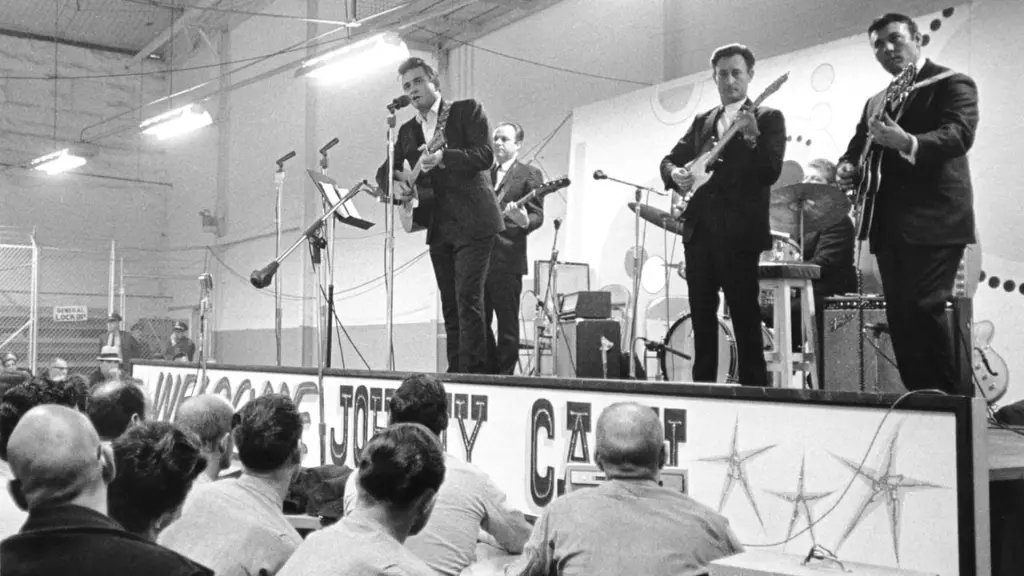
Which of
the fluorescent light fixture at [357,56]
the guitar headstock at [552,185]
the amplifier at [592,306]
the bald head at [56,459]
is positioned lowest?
the bald head at [56,459]

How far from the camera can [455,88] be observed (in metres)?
13.1

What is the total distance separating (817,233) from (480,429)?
3.18 metres

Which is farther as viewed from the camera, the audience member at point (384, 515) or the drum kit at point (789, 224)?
the drum kit at point (789, 224)

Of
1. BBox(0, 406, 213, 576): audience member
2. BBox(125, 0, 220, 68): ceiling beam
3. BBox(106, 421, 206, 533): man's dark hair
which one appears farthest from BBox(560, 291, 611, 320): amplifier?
BBox(125, 0, 220, 68): ceiling beam

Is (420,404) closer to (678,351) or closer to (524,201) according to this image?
(524,201)

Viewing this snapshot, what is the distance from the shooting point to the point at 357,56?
9195mm

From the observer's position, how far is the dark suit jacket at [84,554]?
5.22 ft

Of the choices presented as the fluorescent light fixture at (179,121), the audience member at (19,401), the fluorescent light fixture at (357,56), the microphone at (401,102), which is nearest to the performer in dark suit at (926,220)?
the microphone at (401,102)

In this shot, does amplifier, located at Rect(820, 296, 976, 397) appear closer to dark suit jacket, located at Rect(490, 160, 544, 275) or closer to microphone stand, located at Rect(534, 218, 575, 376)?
dark suit jacket, located at Rect(490, 160, 544, 275)

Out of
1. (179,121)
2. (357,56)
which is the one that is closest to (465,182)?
(357,56)

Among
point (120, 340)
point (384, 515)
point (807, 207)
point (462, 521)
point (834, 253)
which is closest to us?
point (384, 515)

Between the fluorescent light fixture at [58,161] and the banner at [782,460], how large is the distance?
12514 mm

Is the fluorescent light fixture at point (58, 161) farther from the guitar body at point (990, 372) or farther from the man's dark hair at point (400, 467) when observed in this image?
the man's dark hair at point (400, 467)

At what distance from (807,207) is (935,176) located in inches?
113
